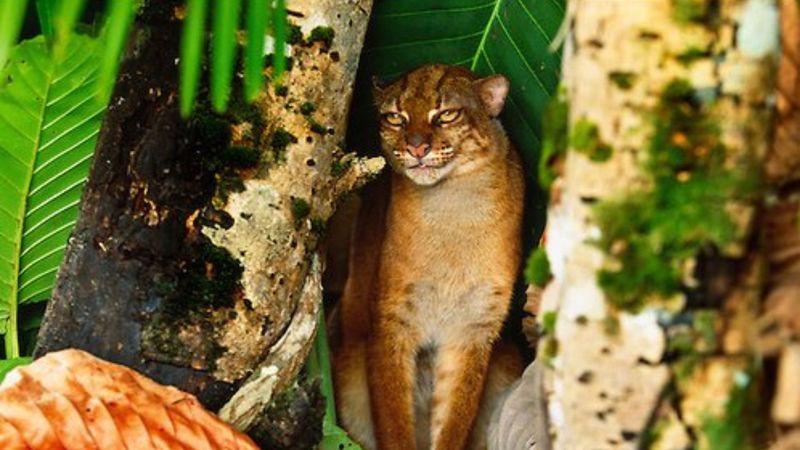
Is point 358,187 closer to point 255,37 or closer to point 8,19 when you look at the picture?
point 255,37

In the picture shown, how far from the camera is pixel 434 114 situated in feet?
14.4

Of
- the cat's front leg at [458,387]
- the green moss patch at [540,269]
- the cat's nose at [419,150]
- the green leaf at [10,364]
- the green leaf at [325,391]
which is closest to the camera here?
the green moss patch at [540,269]

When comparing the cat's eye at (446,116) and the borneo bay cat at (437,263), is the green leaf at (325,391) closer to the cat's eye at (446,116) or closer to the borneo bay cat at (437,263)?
the borneo bay cat at (437,263)

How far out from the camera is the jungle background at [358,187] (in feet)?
6.15

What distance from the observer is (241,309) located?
11.1ft

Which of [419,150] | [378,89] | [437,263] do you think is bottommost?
[437,263]

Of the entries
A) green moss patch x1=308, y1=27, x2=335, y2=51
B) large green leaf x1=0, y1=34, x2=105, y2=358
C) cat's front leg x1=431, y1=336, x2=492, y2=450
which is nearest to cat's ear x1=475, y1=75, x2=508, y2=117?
cat's front leg x1=431, y1=336, x2=492, y2=450

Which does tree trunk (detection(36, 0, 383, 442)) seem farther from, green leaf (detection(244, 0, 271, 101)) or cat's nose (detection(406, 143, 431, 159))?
green leaf (detection(244, 0, 271, 101))

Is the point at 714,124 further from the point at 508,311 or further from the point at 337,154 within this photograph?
the point at 508,311

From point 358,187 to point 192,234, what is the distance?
0.69 meters

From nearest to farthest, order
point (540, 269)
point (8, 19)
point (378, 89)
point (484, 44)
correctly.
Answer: point (8, 19)
point (540, 269)
point (378, 89)
point (484, 44)

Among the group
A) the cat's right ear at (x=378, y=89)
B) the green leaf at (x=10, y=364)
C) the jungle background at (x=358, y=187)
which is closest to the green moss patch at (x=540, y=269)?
the jungle background at (x=358, y=187)

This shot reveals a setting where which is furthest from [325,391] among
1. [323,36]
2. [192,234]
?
[323,36]

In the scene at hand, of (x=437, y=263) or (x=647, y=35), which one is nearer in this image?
(x=647, y=35)
